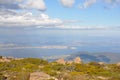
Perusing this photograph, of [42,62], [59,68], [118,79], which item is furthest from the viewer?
[42,62]

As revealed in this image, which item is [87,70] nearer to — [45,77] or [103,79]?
[103,79]

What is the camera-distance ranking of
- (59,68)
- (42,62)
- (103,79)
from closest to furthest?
1. (103,79)
2. (59,68)
3. (42,62)

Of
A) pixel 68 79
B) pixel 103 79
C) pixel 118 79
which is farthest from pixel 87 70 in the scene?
pixel 68 79

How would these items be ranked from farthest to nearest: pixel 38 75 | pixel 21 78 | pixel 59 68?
pixel 59 68, pixel 38 75, pixel 21 78

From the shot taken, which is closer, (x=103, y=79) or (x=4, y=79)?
(x=4, y=79)

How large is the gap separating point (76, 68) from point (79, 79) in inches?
731

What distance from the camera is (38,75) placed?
94.5 ft

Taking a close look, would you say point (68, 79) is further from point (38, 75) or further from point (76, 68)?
point (76, 68)

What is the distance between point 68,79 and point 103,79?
914 centimetres

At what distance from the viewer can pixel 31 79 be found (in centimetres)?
2697

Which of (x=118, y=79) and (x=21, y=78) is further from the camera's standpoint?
(x=118, y=79)

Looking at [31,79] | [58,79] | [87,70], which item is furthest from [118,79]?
[87,70]

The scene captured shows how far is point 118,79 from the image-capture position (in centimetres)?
3153

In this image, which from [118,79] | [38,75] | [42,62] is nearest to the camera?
[38,75]
